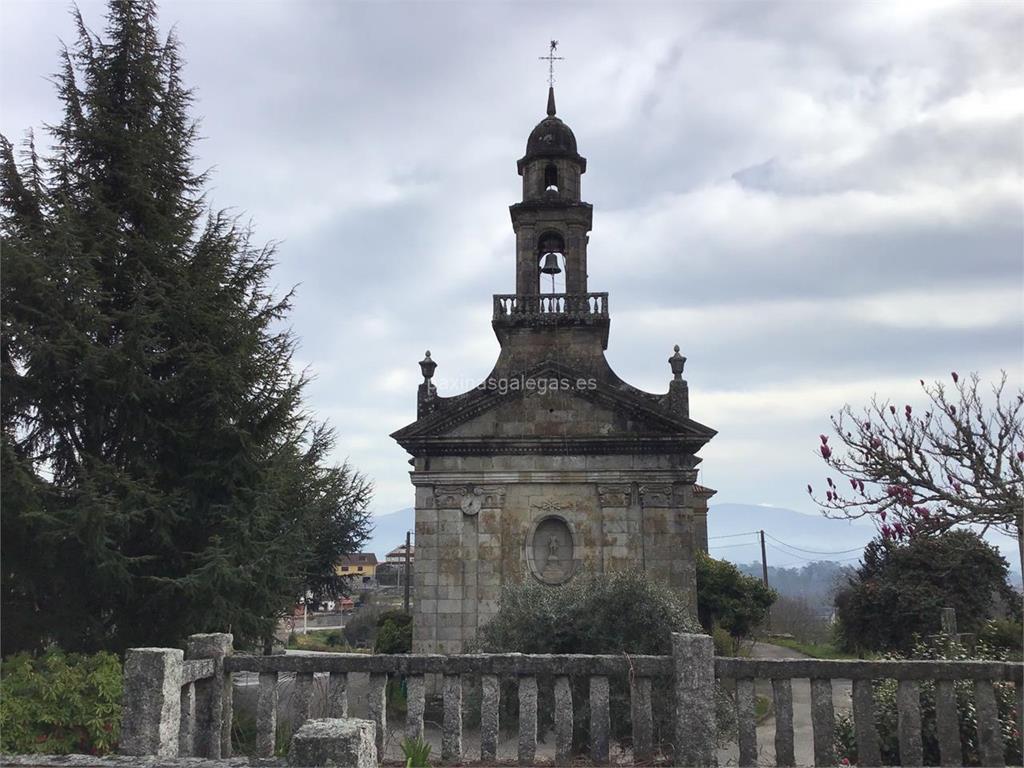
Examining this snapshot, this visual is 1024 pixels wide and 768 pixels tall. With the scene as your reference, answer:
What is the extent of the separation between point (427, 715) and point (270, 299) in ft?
31.3

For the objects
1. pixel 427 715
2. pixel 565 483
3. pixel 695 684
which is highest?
pixel 565 483

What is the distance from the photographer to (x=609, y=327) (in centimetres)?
2092

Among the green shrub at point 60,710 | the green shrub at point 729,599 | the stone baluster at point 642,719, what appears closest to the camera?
the stone baluster at point 642,719

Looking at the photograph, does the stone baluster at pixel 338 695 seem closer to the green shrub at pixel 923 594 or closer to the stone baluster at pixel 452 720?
the stone baluster at pixel 452 720

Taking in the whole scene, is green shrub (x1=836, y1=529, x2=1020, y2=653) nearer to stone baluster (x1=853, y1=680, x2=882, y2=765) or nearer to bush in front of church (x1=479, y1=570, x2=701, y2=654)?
bush in front of church (x1=479, y1=570, x2=701, y2=654)

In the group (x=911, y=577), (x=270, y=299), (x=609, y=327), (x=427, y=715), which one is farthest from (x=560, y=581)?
(x=911, y=577)

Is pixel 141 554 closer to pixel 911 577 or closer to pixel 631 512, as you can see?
Answer: pixel 631 512

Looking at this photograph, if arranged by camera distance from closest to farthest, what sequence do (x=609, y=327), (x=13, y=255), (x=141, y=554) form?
1. (x=13, y=255)
2. (x=141, y=554)
3. (x=609, y=327)

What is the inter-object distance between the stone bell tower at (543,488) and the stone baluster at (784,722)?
1112 centimetres

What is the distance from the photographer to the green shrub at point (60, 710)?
26.5 feet

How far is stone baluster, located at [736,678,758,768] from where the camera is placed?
7.18 meters

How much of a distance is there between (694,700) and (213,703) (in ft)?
16.6

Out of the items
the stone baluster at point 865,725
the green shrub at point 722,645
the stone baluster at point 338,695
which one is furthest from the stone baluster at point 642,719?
the green shrub at point 722,645

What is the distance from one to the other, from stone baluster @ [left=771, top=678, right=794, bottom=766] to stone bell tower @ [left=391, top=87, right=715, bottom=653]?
11122 millimetres
